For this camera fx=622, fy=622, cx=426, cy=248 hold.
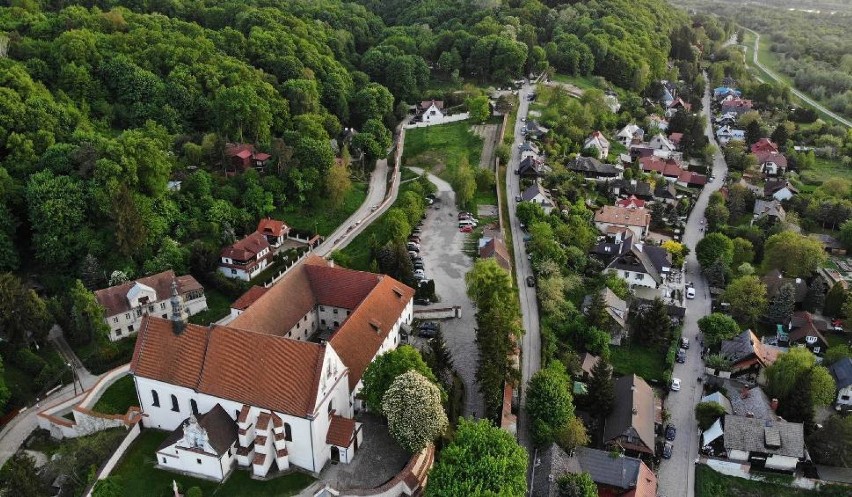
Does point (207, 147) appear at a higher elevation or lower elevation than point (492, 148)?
higher

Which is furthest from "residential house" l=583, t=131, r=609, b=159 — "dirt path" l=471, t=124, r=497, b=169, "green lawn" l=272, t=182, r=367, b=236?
"green lawn" l=272, t=182, r=367, b=236

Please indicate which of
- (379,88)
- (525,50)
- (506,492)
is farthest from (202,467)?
(525,50)

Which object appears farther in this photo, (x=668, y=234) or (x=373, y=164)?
(x=373, y=164)

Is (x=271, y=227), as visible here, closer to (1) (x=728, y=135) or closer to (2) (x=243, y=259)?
(2) (x=243, y=259)

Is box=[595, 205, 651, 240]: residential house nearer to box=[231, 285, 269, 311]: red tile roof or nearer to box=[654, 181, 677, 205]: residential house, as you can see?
box=[654, 181, 677, 205]: residential house

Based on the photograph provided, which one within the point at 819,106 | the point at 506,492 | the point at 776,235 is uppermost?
the point at 506,492

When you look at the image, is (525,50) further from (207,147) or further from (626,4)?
(207,147)

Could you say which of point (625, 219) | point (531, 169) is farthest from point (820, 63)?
point (625, 219)

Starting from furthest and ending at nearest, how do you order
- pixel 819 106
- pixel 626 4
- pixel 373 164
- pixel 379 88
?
pixel 626 4, pixel 819 106, pixel 379 88, pixel 373 164
